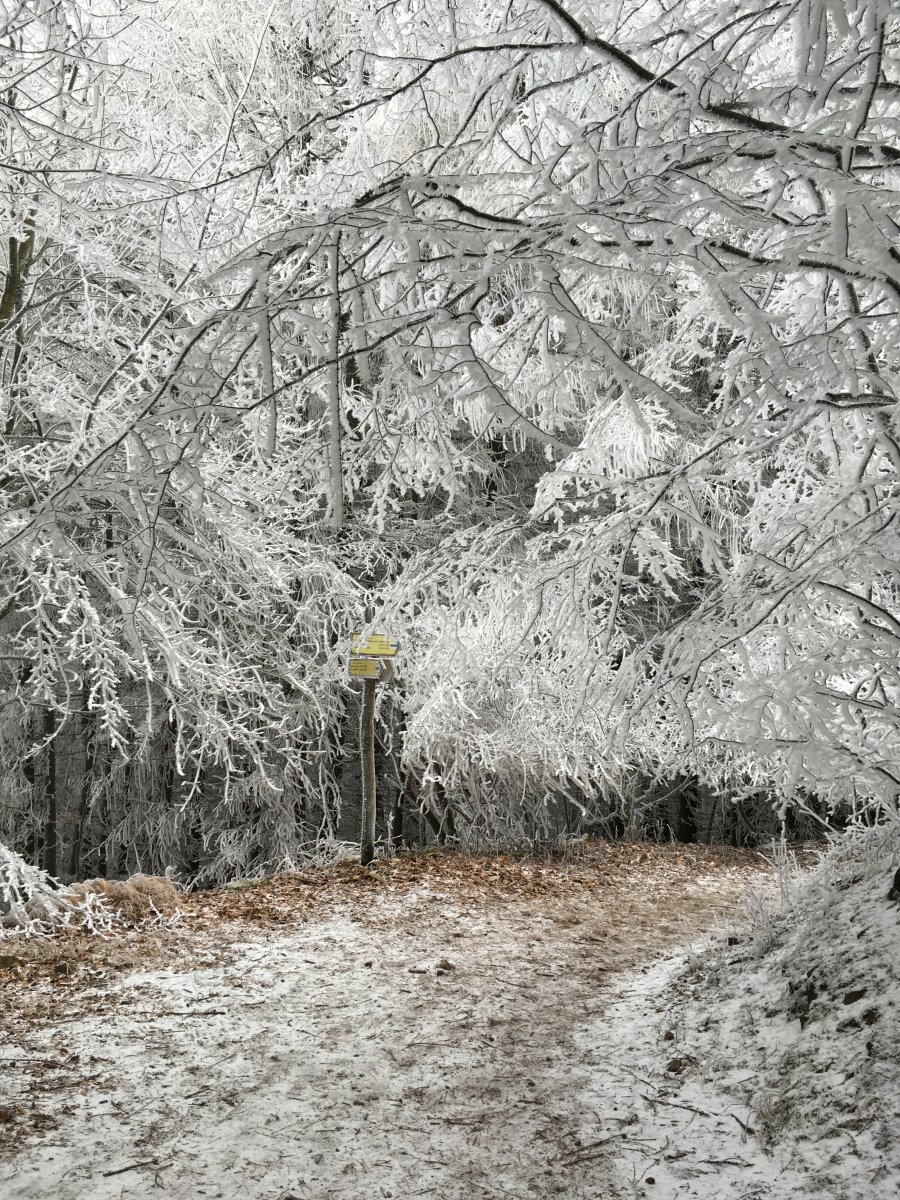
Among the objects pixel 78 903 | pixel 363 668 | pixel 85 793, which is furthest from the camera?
pixel 85 793

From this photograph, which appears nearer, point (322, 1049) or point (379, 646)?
point (322, 1049)

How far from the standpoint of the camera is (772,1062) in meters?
3.54

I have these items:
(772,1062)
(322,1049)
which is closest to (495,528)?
(322,1049)

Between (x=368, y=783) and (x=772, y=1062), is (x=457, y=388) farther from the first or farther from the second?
(x=368, y=783)

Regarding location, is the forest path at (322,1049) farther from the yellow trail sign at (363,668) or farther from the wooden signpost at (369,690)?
the yellow trail sign at (363,668)

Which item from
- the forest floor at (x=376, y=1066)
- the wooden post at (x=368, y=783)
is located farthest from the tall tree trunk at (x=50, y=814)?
the forest floor at (x=376, y=1066)

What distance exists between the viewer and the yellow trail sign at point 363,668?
25.6 ft

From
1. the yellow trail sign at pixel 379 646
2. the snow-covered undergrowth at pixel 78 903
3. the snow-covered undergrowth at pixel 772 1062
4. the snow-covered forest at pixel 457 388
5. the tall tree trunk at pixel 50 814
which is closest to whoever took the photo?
the snow-covered forest at pixel 457 388

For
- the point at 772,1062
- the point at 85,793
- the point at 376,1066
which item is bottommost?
the point at 376,1066

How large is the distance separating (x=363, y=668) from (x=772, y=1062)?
15.9ft

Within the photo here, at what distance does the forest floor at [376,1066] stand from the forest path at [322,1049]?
0.04ft

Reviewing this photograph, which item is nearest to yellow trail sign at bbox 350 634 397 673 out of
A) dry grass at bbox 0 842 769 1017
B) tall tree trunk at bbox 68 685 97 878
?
dry grass at bbox 0 842 769 1017

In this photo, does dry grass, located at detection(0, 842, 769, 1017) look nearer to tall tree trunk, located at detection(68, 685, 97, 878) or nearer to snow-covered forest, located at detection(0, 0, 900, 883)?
snow-covered forest, located at detection(0, 0, 900, 883)

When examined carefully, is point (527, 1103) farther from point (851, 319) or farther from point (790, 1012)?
point (851, 319)
